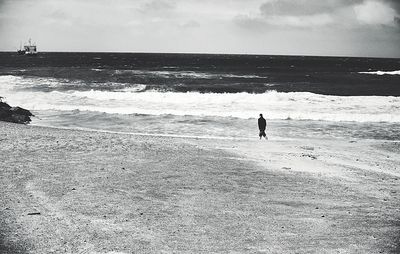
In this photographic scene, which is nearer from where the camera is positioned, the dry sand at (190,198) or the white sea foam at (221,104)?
the dry sand at (190,198)

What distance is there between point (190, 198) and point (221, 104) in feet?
76.1

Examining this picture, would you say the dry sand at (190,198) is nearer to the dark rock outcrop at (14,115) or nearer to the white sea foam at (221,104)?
the dark rock outcrop at (14,115)

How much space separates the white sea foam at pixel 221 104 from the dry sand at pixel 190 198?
1177cm

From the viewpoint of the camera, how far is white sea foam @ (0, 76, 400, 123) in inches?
1083

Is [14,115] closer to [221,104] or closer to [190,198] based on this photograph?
[221,104]

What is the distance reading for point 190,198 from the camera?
969 cm

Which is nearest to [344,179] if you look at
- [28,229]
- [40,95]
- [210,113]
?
[28,229]

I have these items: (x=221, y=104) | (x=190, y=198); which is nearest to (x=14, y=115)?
(x=221, y=104)

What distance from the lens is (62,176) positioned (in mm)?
11141

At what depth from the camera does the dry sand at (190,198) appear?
292 inches

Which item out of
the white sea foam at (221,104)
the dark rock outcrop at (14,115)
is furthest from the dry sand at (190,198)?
the white sea foam at (221,104)

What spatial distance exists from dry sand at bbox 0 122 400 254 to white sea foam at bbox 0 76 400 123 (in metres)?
11.8

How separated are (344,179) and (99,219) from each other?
22.8 feet

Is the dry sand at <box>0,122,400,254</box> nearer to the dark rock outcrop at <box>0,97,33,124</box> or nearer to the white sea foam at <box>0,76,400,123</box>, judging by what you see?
the dark rock outcrop at <box>0,97,33,124</box>
